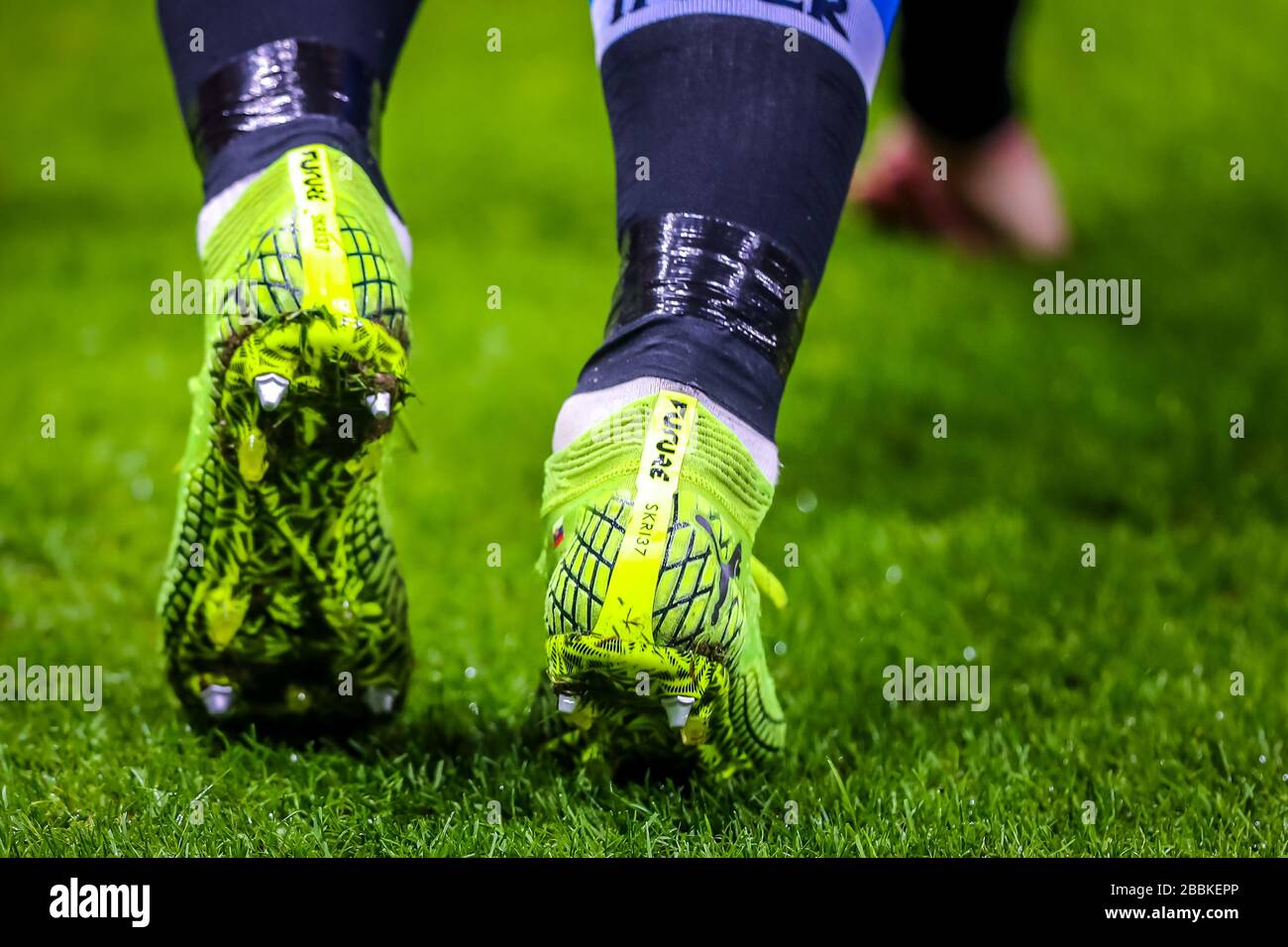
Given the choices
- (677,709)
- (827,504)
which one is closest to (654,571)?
(677,709)

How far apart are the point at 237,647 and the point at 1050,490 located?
153 centimetres

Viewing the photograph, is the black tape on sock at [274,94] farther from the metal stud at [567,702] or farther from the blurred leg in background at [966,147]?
the blurred leg in background at [966,147]

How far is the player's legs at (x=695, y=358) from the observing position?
4.05ft

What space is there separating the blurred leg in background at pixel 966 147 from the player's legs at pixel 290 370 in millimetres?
2493

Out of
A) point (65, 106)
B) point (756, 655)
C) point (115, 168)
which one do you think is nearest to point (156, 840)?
point (756, 655)

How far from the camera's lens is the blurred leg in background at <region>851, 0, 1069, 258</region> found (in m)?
3.82

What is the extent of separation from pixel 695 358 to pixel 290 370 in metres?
0.36

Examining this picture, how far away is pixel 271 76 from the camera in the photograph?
4.97 ft

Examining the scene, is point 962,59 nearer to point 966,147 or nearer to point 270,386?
point 966,147
